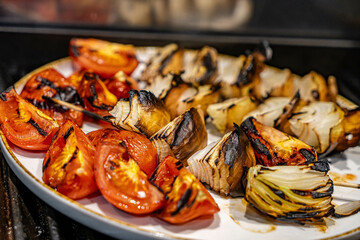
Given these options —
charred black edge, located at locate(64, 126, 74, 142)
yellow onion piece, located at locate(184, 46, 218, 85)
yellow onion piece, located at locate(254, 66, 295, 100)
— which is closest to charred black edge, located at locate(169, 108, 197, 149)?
charred black edge, located at locate(64, 126, 74, 142)

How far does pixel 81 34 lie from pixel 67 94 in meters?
1.82

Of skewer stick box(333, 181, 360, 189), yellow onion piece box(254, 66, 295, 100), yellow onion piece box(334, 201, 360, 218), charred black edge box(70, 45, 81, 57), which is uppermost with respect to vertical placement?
charred black edge box(70, 45, 81, 57)

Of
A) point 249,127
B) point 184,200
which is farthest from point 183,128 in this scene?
point 184,200

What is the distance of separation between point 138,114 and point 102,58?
3.00 ft

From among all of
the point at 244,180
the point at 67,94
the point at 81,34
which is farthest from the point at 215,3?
the point at 244,180

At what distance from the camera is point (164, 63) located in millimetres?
2945

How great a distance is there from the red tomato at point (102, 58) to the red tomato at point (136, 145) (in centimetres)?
90

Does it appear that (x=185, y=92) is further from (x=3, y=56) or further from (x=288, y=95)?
(x=3, y=56)

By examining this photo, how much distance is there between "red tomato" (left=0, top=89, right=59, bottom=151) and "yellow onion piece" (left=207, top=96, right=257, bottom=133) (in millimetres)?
986

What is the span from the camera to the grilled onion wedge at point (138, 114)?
2.05 m

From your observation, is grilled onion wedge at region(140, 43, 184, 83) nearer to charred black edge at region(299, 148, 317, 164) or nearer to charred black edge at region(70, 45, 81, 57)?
charred black edge at region(70, 45, 81, 57)

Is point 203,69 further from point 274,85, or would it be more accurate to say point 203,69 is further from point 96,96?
point 96,96

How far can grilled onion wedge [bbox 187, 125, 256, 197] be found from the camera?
1884 mm

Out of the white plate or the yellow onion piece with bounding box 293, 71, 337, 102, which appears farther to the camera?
the yellow onion piece with bounding box 293, 71, 337, 102
